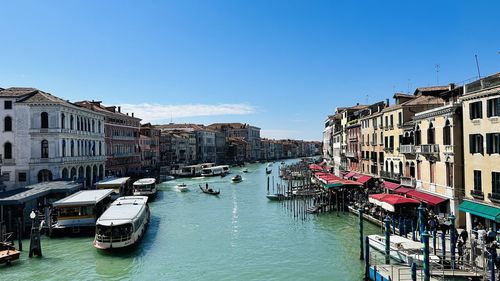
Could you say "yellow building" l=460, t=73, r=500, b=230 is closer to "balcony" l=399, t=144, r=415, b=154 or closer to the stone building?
"balcony" l=399, t=144, r=415, b=154

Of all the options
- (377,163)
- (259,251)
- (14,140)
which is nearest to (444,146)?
(259,251)

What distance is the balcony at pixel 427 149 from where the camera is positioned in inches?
874

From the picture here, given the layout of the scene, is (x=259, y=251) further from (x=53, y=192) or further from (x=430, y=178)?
(x=53, y=192)

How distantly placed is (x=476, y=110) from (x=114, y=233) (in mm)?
17196

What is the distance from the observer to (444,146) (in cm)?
2122

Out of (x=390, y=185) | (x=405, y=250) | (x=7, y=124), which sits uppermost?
(x=7, y=124)

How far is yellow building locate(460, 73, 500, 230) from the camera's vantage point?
55.7ft

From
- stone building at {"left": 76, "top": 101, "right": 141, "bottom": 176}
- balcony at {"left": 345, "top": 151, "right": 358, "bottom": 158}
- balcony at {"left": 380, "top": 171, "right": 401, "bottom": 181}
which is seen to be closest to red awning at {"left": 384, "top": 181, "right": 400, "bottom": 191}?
balcony at {"left": 380, "top": 171, "right": 401, "bottom": 181}

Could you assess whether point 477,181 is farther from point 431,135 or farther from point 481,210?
point 431,135

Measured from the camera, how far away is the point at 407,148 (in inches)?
1040

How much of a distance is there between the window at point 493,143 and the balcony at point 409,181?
331 inches

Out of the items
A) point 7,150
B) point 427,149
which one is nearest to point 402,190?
point 427,149

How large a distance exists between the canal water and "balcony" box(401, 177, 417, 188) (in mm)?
3928

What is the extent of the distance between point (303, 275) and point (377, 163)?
19.3 m
